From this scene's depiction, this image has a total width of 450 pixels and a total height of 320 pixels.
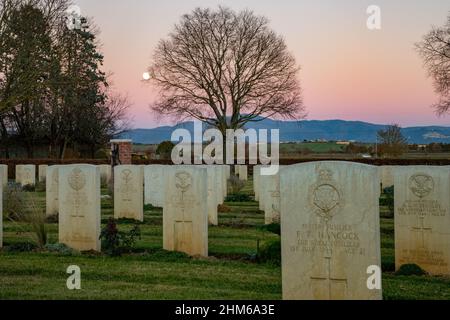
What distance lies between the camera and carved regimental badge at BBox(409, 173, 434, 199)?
29.5 ft

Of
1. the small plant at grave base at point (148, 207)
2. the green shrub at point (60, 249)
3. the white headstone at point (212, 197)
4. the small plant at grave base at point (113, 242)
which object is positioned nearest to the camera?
the small plant at grave base at point (113, 242)

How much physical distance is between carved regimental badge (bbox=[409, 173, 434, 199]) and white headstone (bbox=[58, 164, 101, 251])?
19.1ft

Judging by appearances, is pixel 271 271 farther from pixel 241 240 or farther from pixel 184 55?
pixel 184 55

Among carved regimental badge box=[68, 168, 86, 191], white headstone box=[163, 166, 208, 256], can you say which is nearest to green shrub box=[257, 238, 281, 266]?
white headstone box=[163, 166, 208, 256]

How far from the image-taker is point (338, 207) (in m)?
6.04

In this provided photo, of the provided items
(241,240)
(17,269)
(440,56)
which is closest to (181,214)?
(241,240)

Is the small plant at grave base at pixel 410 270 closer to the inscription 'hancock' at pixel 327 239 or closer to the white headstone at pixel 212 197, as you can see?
the inscription 'hancock' at pixel 327 239

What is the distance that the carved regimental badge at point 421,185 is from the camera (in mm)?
8977

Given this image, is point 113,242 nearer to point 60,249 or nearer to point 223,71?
point 60,249

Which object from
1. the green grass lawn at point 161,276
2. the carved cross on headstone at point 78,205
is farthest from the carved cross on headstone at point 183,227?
the carved cross on headstone at point 78,205

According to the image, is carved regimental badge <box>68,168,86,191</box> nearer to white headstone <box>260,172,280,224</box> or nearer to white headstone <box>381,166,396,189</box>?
white headstone <box>260,172,280,224</box>

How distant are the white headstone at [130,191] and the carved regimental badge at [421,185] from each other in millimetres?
7849
